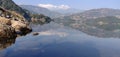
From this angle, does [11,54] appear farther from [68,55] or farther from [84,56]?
[84,56]

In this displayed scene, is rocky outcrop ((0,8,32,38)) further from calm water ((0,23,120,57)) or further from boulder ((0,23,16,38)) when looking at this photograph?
calm water ((0,23,120,57))

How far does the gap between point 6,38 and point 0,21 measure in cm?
1717

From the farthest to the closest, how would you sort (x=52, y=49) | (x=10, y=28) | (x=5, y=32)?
(x=10, y=28), (x=5, y=32), (x=52, y=49)

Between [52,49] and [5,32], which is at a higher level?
[5,32]

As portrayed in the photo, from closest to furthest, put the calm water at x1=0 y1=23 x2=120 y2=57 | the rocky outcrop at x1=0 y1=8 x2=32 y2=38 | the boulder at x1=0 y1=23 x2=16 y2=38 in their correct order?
the calm water at x1=0 y1=23 x2=120 y2=57, the boulder at x1=0 y1=23 x2=16 y2=38, the rocky outcrop at x1=0 y1=8 x2=32 y2=38

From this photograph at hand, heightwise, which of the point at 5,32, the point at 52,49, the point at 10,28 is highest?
the point at 10,28

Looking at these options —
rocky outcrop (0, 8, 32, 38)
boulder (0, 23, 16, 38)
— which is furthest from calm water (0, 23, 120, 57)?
rocky outcrop (0, 8, 32, 38)

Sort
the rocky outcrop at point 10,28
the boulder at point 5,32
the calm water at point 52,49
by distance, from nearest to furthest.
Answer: the calm water at point 52,49, the boulder at point 5,32, the rocky outcrop at point 10,28

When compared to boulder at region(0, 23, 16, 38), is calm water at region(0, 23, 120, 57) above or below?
below

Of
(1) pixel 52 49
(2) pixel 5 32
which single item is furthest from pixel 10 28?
(1) pixel 52 49

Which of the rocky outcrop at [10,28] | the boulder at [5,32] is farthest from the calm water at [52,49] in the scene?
the rocky outcrop at [10,28]

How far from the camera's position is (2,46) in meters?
73.8

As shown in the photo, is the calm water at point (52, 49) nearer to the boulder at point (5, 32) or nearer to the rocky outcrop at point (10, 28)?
the boulder at point (5, 32)

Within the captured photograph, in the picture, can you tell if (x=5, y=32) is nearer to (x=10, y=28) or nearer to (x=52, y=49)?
(x=10, y=28)
